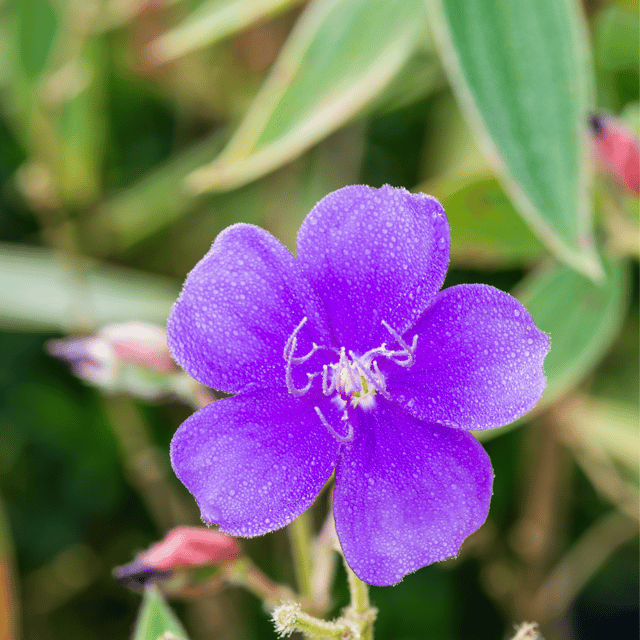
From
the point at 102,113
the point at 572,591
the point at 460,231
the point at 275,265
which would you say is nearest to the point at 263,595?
the point at 275,265

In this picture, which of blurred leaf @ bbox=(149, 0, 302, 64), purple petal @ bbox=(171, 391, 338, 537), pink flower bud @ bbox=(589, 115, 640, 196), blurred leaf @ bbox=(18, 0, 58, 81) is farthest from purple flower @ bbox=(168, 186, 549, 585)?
blurred leaf @ bbox=(18, 0, 58, 81)

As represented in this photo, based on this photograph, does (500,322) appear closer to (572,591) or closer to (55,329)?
(572,591)

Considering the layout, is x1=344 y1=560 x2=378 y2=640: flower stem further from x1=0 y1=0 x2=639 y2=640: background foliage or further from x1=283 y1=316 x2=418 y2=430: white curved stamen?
x1=0 y1=0 x2=639 y2=640: background foliage

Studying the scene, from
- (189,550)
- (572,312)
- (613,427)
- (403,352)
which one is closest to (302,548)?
(189,550)

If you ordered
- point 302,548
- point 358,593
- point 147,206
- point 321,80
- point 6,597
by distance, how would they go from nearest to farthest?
point 358,593, point 302,548, point 321,80, point 6,597, point 147,206

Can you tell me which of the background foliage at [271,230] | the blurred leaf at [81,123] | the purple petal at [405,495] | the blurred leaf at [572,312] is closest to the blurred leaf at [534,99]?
the background foliage at [271,230]

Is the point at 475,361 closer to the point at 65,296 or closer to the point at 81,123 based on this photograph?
the point at 65,296
